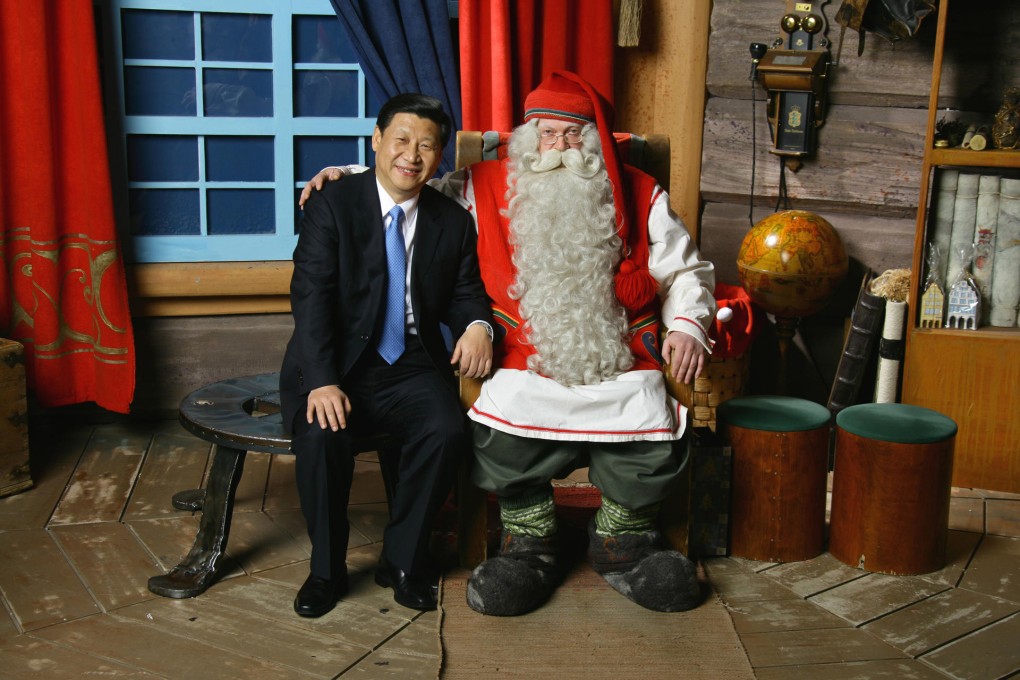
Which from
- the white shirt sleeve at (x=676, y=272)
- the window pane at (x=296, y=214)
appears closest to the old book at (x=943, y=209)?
the white shirt sleeve at (x=676, y=272)

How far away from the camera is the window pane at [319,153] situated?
4156 millimetres

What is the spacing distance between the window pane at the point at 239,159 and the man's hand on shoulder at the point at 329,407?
67.8 inches

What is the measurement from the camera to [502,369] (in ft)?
9.39

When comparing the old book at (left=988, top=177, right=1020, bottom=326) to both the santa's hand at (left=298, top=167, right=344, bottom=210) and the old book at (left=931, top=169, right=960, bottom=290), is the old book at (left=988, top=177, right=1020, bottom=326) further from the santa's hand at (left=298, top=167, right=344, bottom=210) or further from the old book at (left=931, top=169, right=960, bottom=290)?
A: the santa's hand at (left=298, top=167, right=344, bottom=210)

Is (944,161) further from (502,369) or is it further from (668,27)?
(502,369)

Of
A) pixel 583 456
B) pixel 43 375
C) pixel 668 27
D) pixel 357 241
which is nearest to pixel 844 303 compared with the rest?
pixel 668 27

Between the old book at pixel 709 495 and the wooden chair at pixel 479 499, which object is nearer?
the wooden chair at pixel 479 499

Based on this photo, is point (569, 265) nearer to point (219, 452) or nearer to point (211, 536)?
point (219, 452)

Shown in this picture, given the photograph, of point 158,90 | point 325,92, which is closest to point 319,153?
point 325,92

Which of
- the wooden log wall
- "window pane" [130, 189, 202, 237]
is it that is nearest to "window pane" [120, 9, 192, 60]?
"window pane" [130, 189, 202, 237]

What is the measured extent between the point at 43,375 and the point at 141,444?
446mm

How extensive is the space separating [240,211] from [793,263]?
2.18 meters

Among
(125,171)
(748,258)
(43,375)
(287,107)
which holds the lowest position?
(43,375)

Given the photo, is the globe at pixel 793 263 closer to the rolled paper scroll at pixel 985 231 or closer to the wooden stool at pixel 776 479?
the rolled paper scroll at pixel 985 231
